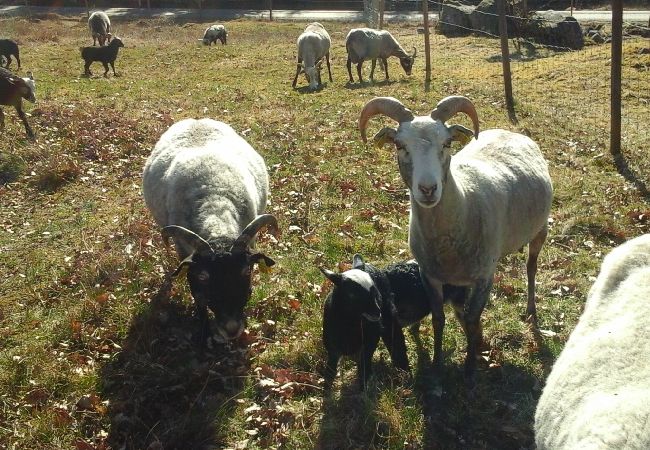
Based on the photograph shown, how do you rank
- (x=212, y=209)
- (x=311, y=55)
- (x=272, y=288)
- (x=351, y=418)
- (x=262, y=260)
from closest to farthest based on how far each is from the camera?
(x=351, y=418), (x=262, y=260), (x=212, y=209), (x=272, y=288), (x=311, y=55)

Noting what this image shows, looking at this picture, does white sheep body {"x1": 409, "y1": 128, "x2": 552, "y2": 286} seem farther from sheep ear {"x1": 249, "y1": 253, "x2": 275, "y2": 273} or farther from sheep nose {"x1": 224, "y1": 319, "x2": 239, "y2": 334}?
sheep nose {"x1": 224, "y1": 319, "x2": 239, "y2": 334}

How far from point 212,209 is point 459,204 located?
2.25m

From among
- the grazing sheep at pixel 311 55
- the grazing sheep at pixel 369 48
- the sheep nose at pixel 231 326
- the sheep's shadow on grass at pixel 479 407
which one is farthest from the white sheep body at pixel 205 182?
the grazing sheep at pixel 369 48

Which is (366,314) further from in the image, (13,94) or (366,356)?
(13,94)

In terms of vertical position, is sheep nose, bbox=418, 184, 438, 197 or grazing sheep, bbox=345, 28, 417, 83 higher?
grazing sheep, bbox=345, 28, 417, 83

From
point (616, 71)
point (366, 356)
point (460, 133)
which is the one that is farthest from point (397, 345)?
point (616, 71)

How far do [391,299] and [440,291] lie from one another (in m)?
0.45

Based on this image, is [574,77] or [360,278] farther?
[574,77]

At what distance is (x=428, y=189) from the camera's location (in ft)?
12.6

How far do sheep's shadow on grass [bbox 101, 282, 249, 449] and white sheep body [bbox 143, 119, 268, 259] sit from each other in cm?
78

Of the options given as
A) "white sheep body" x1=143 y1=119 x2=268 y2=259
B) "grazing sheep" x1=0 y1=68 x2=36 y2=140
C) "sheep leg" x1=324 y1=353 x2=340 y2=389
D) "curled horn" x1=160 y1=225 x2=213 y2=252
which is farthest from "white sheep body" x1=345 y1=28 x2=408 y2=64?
"sheep leg" x1=324 y1=353 x2=340 y2=389

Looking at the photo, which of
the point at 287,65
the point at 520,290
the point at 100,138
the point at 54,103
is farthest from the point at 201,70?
the point at 520,290

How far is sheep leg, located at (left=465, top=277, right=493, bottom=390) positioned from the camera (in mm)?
4508

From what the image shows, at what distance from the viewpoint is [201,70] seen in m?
19.7
